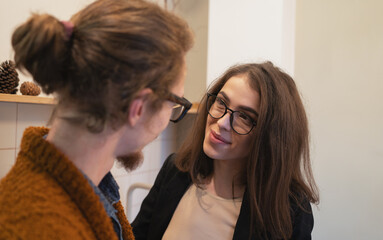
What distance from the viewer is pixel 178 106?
1.93ft

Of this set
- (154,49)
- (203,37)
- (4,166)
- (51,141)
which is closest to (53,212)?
(51,141)

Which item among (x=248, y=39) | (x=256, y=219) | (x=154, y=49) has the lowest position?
(x=256, y=219)

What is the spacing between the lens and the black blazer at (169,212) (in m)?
0.81

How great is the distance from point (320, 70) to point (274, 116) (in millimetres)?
783

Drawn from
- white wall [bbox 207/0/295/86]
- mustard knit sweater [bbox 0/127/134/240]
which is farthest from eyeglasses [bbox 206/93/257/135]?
white wall [bbox 207/0/295/86]

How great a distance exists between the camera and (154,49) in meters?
0.44

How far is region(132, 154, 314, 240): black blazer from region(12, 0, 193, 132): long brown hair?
550 millimetres

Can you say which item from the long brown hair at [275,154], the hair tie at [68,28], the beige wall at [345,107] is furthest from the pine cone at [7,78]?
the beige wall at [345,107]

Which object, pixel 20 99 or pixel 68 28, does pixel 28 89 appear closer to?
pixel 20 99

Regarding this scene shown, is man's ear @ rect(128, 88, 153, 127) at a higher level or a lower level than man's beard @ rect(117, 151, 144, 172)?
higher

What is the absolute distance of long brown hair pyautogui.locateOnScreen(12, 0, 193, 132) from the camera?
399mm

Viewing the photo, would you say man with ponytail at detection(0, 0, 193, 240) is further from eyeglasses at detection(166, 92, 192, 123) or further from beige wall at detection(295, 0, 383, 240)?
→ beige wall at detection(295, 0, 383, 240)

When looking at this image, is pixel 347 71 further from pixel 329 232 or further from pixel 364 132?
pixel 329 232

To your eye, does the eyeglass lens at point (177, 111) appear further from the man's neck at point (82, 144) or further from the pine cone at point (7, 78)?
the pine cone at point (7, 78)
